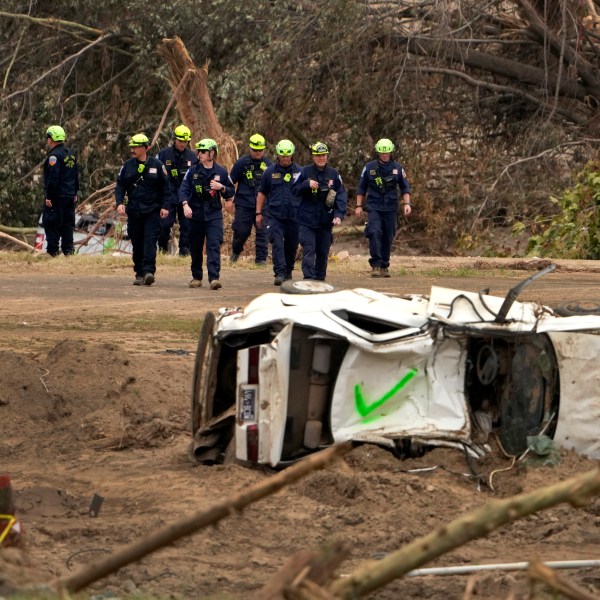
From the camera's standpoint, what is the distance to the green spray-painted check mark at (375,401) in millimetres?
7855

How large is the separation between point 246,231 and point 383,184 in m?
3.33

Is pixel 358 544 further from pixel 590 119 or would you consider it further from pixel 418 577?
pixel 590 119

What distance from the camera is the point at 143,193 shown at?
16938 millimetres

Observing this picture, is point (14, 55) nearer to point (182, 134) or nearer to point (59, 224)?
point (59, 224)

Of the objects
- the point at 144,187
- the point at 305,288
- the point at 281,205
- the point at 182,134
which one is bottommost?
the point at 305,288

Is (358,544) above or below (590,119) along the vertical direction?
below

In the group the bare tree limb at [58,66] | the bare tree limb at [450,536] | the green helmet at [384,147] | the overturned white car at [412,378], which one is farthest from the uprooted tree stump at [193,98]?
the bare tree limb at [450,536]

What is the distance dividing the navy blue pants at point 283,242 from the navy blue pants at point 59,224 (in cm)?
434

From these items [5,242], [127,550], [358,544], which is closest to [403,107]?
[5,242]

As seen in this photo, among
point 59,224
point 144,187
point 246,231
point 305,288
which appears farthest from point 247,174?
point 305,288

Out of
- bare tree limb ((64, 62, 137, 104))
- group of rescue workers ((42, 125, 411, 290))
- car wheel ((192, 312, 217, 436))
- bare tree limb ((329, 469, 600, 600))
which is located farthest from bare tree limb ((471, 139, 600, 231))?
bare tree limb ((329, 469, 600, 600))

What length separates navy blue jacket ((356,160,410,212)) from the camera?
19297 millimetres

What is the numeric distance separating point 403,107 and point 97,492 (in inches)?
801

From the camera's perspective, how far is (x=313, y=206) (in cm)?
1741
